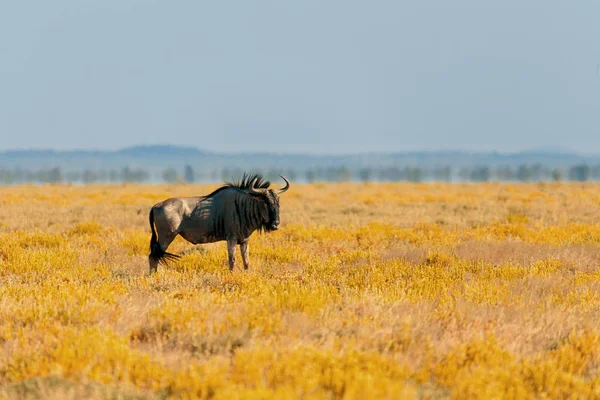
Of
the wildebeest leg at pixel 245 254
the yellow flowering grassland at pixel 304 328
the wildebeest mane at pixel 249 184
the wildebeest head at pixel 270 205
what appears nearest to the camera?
the yellow flowering grassland at pixel 304 328

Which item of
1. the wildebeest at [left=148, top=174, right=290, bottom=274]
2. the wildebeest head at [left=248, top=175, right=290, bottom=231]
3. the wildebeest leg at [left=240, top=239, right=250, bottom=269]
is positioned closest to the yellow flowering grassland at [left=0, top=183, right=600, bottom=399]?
the wildebeest leg at [left=240, top=239, right=250, bottom=269]

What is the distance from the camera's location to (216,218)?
934 centimetres

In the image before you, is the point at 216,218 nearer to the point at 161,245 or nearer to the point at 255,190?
the point at 255,190

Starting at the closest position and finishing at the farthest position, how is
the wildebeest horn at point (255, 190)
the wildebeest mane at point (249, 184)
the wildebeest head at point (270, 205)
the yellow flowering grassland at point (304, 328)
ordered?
1. the yellow flowering grassland at point (304, 328)
2. the wildebeest head at point (270, 205)
3. the wildebeest horn at point (255, 190)
4. the wildebeest mane at point (249, 184)

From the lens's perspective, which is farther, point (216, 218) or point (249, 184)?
point (249, 184)

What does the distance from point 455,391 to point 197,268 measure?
20.8 feet

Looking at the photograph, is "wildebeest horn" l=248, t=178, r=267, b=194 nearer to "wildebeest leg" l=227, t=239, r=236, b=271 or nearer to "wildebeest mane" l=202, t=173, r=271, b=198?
"wildebeest mane" l=202, t=173, r=271, b=198

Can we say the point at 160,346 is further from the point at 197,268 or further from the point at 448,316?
the point at 197,268

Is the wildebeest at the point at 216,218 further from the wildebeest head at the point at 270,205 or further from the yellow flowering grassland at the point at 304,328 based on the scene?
the yellow flowering grassland at the point at 304,328

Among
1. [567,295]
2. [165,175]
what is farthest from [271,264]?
[165,175]

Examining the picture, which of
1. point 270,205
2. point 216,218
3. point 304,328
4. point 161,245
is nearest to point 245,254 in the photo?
point 216,218

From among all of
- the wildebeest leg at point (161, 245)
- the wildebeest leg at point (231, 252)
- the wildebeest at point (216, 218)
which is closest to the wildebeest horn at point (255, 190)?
the wildebeest at point (216, 218)

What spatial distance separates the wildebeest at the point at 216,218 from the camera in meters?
9.16

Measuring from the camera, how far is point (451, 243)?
1215cm
